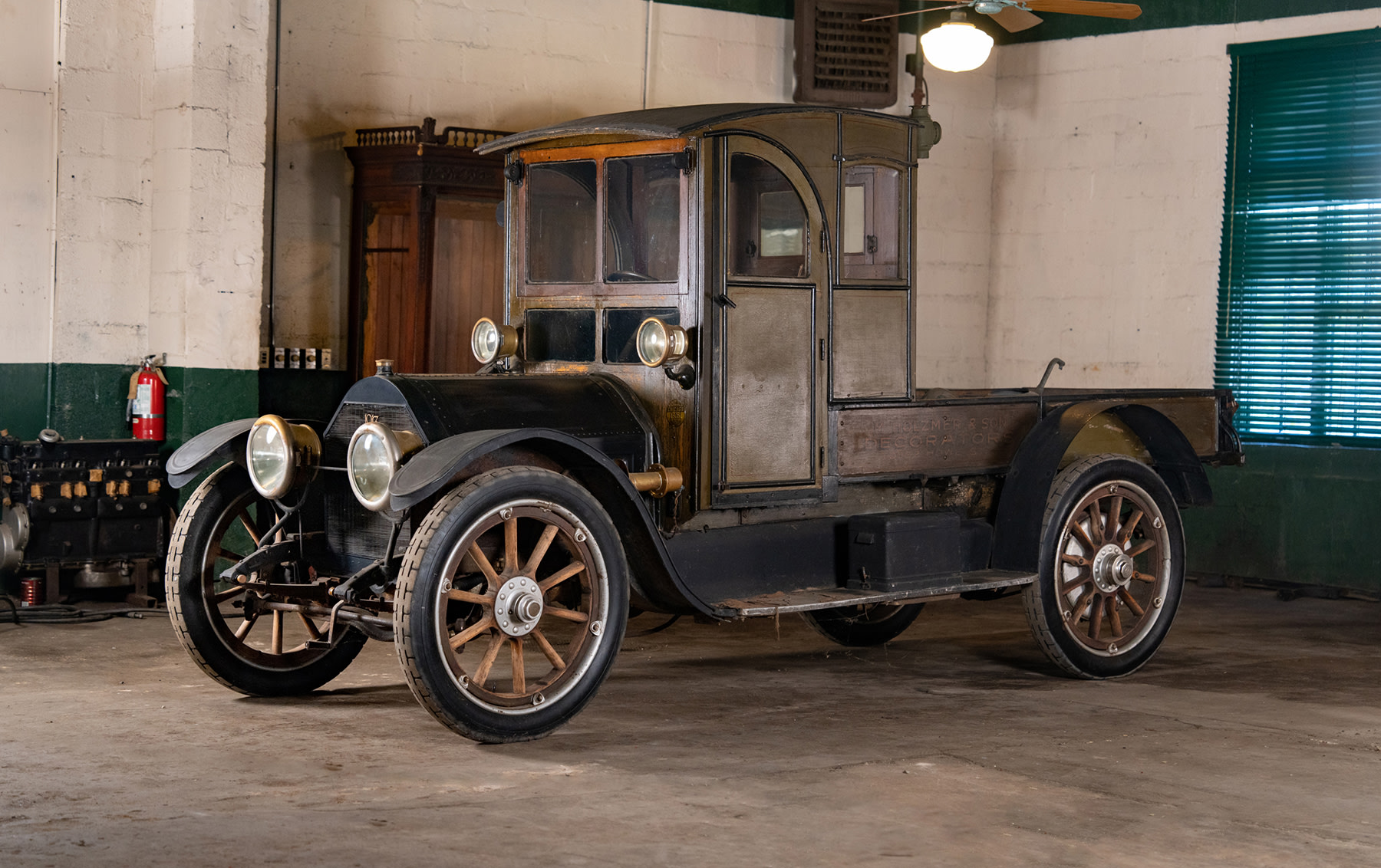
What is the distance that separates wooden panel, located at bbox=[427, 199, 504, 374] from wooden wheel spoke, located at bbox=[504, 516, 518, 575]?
11.7 feet

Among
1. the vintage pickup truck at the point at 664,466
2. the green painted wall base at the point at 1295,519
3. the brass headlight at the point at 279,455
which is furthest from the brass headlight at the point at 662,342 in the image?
the green painted wall base at the point at 1295,519

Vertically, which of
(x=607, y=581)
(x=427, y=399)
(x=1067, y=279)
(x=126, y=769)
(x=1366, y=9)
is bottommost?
(x=126, y=769)

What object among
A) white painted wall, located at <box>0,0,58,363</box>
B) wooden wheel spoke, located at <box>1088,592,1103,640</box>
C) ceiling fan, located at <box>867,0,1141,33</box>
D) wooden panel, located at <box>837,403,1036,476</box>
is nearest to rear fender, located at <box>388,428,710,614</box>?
wooden panel, located at <box>837,403,1036,476</box>

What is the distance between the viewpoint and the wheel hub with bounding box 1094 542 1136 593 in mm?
6172

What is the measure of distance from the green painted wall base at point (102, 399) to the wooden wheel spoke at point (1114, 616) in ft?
14.0

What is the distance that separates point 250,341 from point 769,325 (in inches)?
133

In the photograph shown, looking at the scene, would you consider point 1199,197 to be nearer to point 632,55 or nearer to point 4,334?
point 632,55

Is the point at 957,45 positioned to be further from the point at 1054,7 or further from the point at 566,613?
the point at 566,613

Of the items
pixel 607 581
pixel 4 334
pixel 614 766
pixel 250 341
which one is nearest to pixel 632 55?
pixel 250 341

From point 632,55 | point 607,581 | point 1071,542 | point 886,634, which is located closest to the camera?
point 607,581

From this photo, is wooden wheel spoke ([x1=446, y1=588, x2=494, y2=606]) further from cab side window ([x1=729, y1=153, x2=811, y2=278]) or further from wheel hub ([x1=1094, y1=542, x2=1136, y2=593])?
wheel hub ([x1=1094, y1=542, x2=1136, y2=593])

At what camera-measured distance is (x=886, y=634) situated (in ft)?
22.6

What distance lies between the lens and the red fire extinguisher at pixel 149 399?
7.67 m

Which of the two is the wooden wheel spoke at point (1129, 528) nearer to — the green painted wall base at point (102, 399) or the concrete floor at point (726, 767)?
the concrete floor at point (726, 767)
